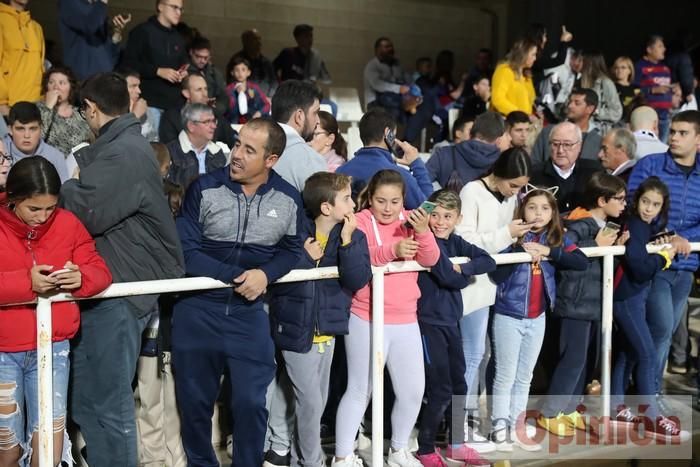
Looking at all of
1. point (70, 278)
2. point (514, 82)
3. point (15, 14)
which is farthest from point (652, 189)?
point (15, 14)

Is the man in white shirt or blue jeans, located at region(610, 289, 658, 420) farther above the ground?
the man in white shirt

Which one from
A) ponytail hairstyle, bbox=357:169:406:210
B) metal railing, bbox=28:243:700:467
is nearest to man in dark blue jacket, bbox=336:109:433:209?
ponytail hairstyle, bbox=357:169:406:210

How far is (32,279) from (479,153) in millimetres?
3693

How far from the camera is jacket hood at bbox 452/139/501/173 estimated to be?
689cm

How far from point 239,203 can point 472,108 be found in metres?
7.08

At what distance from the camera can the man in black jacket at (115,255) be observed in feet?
14.4

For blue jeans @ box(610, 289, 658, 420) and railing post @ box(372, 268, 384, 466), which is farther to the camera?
blue jeans @ box(610, 289, 658, 420)

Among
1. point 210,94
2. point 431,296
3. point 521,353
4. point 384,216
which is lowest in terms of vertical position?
point 521,353

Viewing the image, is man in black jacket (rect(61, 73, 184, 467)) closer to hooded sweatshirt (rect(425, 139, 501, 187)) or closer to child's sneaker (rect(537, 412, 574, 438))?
child's sneaker (rect(537, 412, 574, 438))

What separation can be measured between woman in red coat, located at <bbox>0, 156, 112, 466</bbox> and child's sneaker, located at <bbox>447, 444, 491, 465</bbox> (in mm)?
2226

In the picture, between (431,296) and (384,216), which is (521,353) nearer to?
(431,296)

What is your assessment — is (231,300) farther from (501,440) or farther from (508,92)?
(508,92)

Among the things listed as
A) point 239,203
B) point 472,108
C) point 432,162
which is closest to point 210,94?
point 432,162

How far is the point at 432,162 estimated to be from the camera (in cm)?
711
